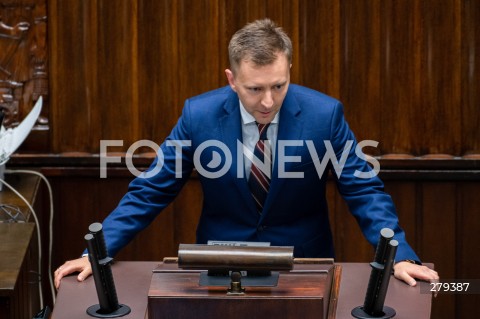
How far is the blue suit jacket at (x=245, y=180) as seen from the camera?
3.43m

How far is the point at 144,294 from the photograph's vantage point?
284cm

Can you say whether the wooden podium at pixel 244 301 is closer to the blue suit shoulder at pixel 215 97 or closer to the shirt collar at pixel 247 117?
the shirt collar at pixel 247 117

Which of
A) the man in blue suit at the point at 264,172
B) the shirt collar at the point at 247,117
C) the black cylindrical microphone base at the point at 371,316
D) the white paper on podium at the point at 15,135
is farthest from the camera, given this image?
the white paper on podium at the point at 15,135

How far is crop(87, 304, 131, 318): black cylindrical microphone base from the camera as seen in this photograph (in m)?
2.68

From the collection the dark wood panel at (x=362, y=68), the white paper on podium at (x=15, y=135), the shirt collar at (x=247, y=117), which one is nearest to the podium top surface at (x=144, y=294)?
the shirt collar at (x=247, y=117)

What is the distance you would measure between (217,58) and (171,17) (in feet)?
0.89

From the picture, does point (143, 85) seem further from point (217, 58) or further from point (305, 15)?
point (305, 15)

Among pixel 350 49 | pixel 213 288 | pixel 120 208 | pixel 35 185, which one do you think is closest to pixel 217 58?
pixel 350 49

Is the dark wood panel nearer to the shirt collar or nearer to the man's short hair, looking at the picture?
the shirt collar

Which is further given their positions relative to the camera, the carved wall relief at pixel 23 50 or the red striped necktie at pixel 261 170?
the carved wall relief at pixel 23 50

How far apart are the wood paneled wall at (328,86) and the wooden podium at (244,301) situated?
6.76ft

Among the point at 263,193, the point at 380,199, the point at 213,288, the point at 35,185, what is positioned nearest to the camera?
the point at 213,288

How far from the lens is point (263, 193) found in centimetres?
351

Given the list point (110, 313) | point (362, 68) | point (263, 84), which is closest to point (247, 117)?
point (263, 84)
